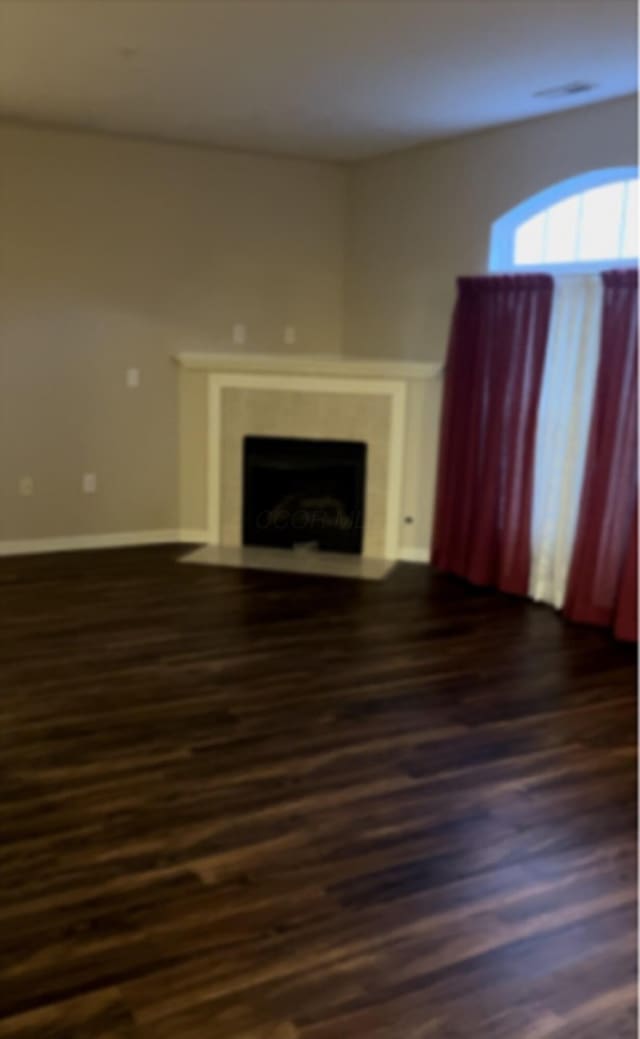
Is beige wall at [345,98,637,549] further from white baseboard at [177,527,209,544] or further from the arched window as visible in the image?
white baseboard at [177,527,209,544]

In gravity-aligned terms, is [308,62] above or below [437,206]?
above

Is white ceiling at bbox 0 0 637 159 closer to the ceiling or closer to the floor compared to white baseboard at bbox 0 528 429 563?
closer to the ceiling

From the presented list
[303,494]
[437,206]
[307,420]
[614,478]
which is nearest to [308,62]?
[437,206]

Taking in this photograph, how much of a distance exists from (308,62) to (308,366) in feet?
7.72

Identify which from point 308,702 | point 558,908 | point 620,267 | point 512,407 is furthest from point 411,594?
point 558,908

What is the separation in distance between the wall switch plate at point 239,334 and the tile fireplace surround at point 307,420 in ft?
0.61

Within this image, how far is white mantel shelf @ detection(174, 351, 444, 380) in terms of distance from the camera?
5836mm

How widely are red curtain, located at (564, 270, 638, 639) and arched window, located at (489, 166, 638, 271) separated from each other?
0.32m

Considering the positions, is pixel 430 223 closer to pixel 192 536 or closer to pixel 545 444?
pixel 545 444

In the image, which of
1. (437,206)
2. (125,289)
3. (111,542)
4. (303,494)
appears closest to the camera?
(437,206)

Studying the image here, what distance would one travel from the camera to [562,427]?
5.00m

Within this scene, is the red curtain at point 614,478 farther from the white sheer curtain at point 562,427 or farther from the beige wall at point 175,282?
the beige wall at point 175,282

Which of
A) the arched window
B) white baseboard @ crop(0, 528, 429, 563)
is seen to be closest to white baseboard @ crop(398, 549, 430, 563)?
white baseboard @ crop(0, 528, 429, 563)

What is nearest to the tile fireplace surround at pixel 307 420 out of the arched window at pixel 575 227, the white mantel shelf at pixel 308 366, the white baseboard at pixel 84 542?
the white mantel shelf at pixel 308 366
